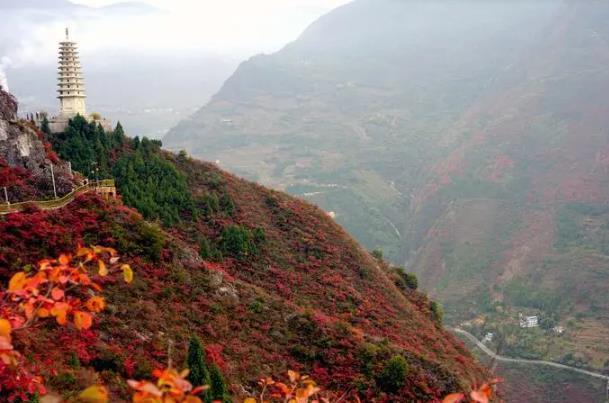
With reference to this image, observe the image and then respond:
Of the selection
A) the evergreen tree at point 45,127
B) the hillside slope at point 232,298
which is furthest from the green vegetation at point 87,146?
the evergreen tree at point 45,127

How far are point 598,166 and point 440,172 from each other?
170ft

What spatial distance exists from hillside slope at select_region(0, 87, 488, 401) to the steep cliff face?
2320mm

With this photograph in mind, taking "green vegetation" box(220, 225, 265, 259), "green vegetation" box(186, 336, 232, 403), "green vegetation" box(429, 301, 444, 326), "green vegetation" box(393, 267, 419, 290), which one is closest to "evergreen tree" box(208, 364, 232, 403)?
"green vegetation" box(186, 336, 232, 403)

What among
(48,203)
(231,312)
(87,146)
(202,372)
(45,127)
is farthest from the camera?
(45,127)

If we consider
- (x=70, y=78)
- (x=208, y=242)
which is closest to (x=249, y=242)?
(x=208, y=242)

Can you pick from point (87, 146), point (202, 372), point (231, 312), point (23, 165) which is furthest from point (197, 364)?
point (87, 146)

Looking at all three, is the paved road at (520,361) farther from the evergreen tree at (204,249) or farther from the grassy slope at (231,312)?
the evergreen tree at (204,249)

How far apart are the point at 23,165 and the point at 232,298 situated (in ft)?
45.5

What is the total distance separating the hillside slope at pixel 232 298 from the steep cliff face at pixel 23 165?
7.61ft

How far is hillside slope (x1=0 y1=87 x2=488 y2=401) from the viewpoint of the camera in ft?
73.1

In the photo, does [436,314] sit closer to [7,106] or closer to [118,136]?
[118,136]

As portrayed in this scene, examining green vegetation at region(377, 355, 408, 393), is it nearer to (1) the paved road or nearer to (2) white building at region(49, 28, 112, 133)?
(2) white building at region(49, 28, 112, 133)

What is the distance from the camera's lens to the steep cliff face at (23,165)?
95.9 ft

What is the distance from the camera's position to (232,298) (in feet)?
97.7
